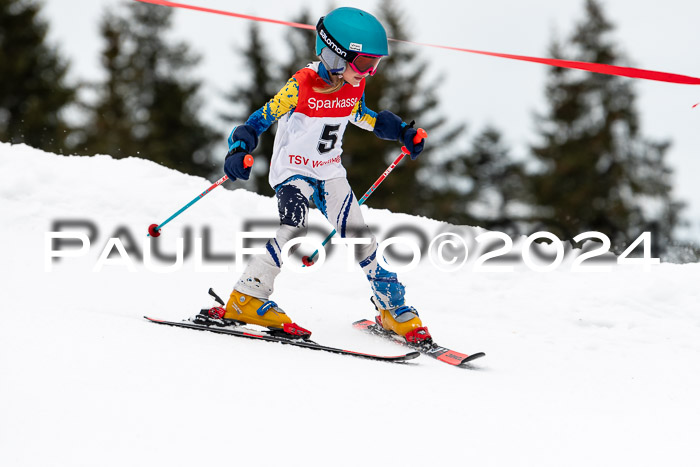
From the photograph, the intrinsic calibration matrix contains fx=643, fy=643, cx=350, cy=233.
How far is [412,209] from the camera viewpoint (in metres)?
24.5

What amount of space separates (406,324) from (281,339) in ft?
2.86

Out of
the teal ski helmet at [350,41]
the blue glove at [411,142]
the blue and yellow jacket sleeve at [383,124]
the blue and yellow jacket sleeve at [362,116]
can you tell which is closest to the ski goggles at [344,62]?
the teal ski helmet at [350,41]

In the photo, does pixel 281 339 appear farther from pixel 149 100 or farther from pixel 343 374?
pixel 149 100

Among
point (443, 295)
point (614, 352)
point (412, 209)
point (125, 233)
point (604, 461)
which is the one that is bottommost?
point (604, 461)

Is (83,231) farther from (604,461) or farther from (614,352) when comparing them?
(604,461)

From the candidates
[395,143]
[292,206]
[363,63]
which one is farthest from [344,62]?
[395,143]

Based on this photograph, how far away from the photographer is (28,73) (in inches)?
971

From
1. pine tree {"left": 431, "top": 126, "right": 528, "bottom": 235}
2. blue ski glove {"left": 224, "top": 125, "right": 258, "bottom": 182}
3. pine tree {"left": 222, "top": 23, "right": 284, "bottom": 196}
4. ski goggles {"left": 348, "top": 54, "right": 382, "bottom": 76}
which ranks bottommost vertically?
blue ski glove {"left": 224, "top": 125, "right": 258, "bottom": 182}

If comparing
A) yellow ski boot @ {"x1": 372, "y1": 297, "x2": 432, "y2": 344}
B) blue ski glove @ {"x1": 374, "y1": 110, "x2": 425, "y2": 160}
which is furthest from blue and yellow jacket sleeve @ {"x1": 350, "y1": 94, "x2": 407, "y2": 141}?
yellow ski boot @ {"x1": 372, "y1": 297, "x2": 432, "y2": 344}

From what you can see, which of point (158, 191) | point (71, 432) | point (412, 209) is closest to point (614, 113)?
point (412, 209)

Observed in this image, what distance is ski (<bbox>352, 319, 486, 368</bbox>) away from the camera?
3.79 meters

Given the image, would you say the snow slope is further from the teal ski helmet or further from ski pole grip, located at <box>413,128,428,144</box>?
the teal ski helmet

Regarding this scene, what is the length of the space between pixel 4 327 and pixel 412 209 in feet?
71.3

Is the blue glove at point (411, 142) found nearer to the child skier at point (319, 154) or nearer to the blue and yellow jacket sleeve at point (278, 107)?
the child skier at point (319, 154)
